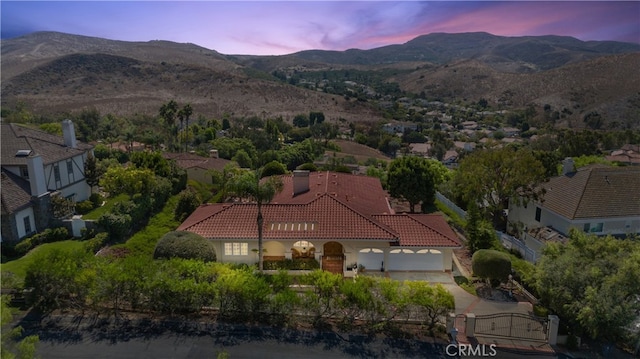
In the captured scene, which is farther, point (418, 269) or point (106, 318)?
point (418, 269)

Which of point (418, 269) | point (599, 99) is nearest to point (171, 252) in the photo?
point (418, 269)

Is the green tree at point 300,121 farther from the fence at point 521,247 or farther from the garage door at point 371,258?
the garage door at point 371,258

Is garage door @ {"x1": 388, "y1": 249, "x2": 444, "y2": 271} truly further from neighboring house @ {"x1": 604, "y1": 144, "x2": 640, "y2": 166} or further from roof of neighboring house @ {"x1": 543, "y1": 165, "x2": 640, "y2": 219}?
neighboring house @ {"x1": 604, "y1": 144, "x2": 640, "y2": 166}

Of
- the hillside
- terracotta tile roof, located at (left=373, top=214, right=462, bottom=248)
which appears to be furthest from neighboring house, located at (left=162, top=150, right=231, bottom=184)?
the hillside

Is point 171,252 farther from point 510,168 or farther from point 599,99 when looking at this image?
point 599,99

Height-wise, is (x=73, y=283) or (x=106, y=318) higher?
(x=73, y=283)

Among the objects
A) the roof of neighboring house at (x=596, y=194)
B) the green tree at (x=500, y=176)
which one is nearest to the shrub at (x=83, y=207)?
the green tree at (x=500, y=176)
